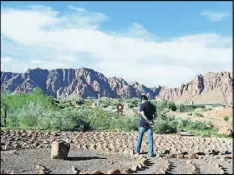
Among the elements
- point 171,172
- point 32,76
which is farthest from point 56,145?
point 32,76

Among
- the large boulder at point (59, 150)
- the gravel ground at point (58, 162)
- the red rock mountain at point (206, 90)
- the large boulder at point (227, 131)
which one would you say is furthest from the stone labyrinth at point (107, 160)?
the red rock mountain at point (206, 90)

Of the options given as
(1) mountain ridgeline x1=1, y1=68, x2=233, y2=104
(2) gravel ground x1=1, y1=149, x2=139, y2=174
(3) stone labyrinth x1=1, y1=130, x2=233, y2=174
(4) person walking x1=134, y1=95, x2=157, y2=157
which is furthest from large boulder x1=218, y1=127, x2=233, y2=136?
(1) mountain ridgeline x1=1, y1=68, x2=233, y2=104

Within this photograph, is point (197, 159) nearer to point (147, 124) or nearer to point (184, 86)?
point (147, 124)

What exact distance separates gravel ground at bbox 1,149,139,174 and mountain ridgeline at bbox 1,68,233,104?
128 metres

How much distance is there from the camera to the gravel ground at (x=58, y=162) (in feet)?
43.2

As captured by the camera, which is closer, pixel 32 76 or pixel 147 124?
pixel 147 124

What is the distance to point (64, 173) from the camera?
40.4ft

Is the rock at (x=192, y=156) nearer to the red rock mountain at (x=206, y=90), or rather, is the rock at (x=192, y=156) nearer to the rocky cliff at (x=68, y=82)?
the red rock mountain at (x=206, y=90)

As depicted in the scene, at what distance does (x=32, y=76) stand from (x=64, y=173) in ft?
559

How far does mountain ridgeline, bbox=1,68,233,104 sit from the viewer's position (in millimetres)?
155500

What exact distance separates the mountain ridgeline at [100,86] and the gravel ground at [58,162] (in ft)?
421

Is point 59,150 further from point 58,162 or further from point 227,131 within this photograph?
point 227,131

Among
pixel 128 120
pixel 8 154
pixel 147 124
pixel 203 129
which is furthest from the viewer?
pixel 203 129

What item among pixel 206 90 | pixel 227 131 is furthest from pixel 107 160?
pixel 206 90
